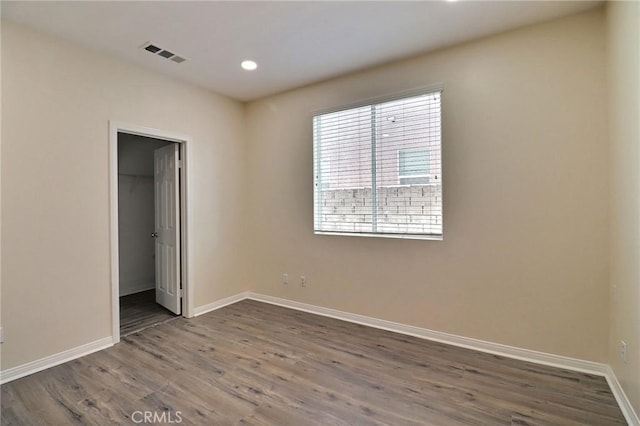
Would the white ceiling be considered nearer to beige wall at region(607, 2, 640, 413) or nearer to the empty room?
the empty room

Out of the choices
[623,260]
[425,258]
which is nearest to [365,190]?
[425,258]

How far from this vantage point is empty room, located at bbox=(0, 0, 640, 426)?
6.97 ft

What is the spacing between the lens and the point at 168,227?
3951 mm

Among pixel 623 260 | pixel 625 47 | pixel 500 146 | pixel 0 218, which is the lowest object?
pixel 623 260

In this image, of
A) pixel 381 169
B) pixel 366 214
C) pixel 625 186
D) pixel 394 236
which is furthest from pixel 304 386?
pixel 625 186

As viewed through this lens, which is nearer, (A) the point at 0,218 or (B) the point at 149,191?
(A) the point at 0,218

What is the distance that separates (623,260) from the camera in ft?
6.75

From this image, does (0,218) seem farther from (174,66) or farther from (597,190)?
(597,190)

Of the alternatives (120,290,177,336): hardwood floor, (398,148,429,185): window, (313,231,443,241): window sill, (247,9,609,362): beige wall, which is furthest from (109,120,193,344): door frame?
(398,148,429,185): window

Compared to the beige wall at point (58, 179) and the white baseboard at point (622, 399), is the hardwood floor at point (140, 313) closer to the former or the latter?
the beige wall at point (58, 179)

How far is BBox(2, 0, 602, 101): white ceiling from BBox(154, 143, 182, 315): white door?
115 centimetres

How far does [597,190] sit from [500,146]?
30.0 inches

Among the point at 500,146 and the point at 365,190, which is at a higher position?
the point at 500,146

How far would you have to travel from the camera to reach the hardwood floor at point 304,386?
1960 mm
